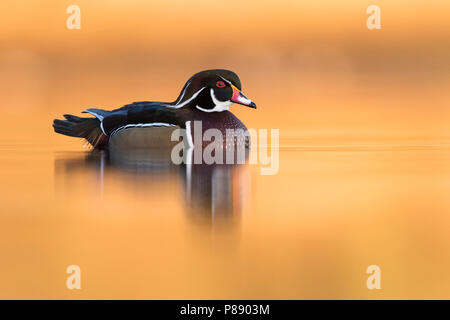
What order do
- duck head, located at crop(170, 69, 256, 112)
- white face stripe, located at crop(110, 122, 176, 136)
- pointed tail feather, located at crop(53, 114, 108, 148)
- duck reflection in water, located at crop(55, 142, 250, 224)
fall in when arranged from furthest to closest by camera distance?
pointed tail feather, located at crop(53, 114, 108, 148) → duck head, located at crop(170, 69, 256, 112) → white face stripe, located at crop(110, 122, 176, 136) → duck reflection in water, located at crop(55, 142, 250, 224)

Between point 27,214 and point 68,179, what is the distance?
132 cm

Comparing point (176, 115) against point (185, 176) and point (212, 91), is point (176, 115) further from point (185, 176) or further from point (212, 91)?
point (185, 176)

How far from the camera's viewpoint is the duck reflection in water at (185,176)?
394 centimetres

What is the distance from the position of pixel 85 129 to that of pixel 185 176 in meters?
3.30

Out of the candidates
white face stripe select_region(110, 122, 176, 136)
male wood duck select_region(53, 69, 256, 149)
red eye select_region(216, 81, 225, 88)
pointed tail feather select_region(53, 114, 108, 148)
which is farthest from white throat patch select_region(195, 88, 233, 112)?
pointed tail feather select_region(53, 114, 108, 148)

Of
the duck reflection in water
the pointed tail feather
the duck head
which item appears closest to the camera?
the duck reflection in water

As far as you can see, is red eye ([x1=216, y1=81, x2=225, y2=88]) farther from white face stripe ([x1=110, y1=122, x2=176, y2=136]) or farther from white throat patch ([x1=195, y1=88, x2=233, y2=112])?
white face stripe ([x1=110, y1=122, x2=176, y2=136])

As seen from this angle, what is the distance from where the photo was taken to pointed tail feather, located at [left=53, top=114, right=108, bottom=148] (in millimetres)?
8180

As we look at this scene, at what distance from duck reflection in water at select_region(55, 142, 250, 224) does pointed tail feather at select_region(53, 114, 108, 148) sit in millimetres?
656

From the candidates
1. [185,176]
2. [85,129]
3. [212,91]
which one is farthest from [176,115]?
[185,176]

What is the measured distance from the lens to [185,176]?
17.3 ft

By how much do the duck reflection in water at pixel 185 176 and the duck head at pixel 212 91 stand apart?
0.77 metres

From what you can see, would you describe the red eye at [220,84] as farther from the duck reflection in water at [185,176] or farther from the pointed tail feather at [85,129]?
the pointed tail feather at [85,129]

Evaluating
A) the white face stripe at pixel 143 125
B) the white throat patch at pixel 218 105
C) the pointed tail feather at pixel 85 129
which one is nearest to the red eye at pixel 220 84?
the white throat patch at pixel 218 105
